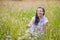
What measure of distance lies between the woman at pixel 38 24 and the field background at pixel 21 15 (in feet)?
0.15

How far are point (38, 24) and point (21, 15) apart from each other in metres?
0.24

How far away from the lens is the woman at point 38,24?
2242 millimetres

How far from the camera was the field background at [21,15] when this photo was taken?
2258 mm

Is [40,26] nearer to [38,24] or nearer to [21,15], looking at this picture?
[38,24]

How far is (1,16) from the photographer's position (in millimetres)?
2318

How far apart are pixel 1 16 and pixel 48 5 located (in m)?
0.61

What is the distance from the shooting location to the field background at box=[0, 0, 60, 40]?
2.26 metres

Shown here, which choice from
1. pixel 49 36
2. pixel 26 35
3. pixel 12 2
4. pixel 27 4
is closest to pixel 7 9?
pixel 12 2

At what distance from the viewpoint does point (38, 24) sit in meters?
2.28

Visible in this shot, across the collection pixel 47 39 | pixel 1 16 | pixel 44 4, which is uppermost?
pixel 44 4

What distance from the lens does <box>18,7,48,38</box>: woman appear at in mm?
2242

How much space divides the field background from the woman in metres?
0.04

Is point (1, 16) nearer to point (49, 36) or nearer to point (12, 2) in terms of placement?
point (12, 2)

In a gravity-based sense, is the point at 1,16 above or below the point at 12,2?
below
